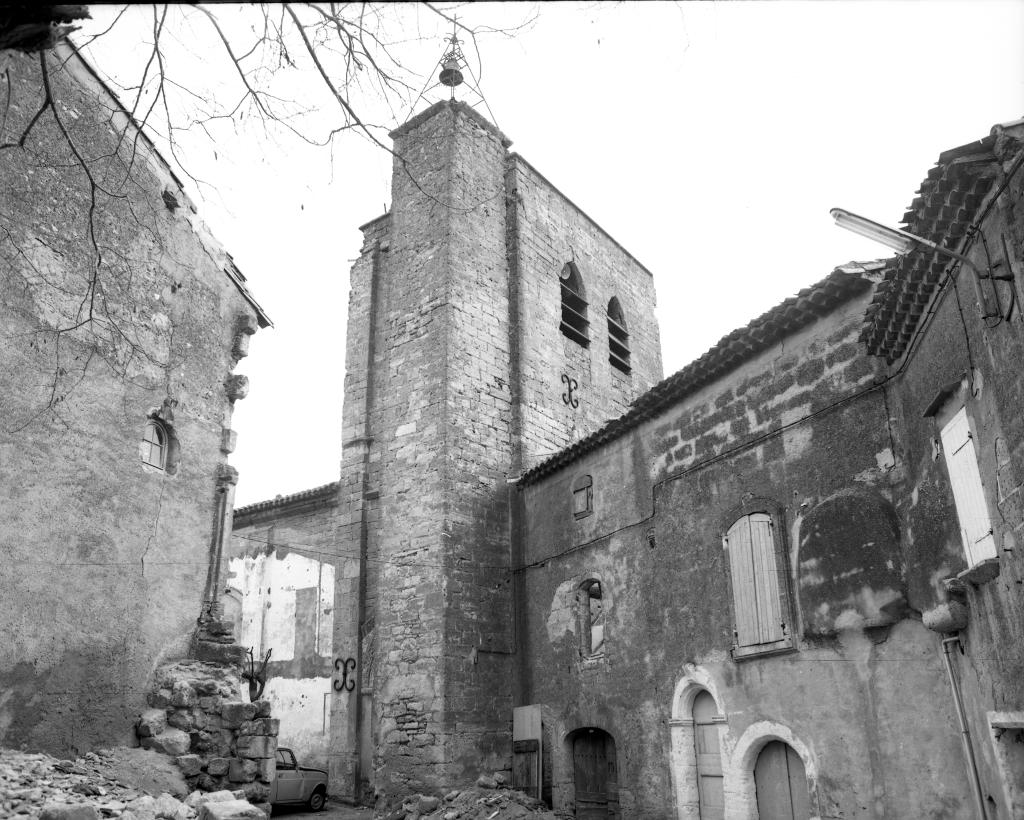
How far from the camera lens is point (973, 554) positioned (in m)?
6.68

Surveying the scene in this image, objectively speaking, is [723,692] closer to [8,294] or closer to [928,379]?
[928,379]

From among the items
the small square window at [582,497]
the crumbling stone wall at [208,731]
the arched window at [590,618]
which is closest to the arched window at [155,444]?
the crumbling stone wall at [208,731]

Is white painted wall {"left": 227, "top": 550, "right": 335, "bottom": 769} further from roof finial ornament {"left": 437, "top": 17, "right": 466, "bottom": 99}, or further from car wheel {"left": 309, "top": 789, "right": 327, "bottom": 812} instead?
roof finial ornament {"left": 437, "top": 17, "right": 466, "bottom": 99}

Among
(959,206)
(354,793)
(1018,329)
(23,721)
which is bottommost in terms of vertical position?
(354,793)

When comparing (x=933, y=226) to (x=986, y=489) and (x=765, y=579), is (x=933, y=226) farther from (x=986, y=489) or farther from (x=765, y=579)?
(x=765, y=579)

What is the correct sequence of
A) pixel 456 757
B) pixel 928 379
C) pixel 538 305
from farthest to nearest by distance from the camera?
A: 1. pixel 538 305
2. pixel 456 757
3. pixel 928 379

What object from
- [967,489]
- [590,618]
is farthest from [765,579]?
[590,618]

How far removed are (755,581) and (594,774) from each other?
447cm

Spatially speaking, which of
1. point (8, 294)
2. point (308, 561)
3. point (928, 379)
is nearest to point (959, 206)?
point (928, 379)

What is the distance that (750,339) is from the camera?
10.2 m

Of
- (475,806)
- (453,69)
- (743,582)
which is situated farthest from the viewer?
(475,806)

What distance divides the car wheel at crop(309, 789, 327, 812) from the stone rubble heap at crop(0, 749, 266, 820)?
178 inches

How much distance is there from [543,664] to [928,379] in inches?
312

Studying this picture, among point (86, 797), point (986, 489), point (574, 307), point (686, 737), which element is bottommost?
point (86, 797)
